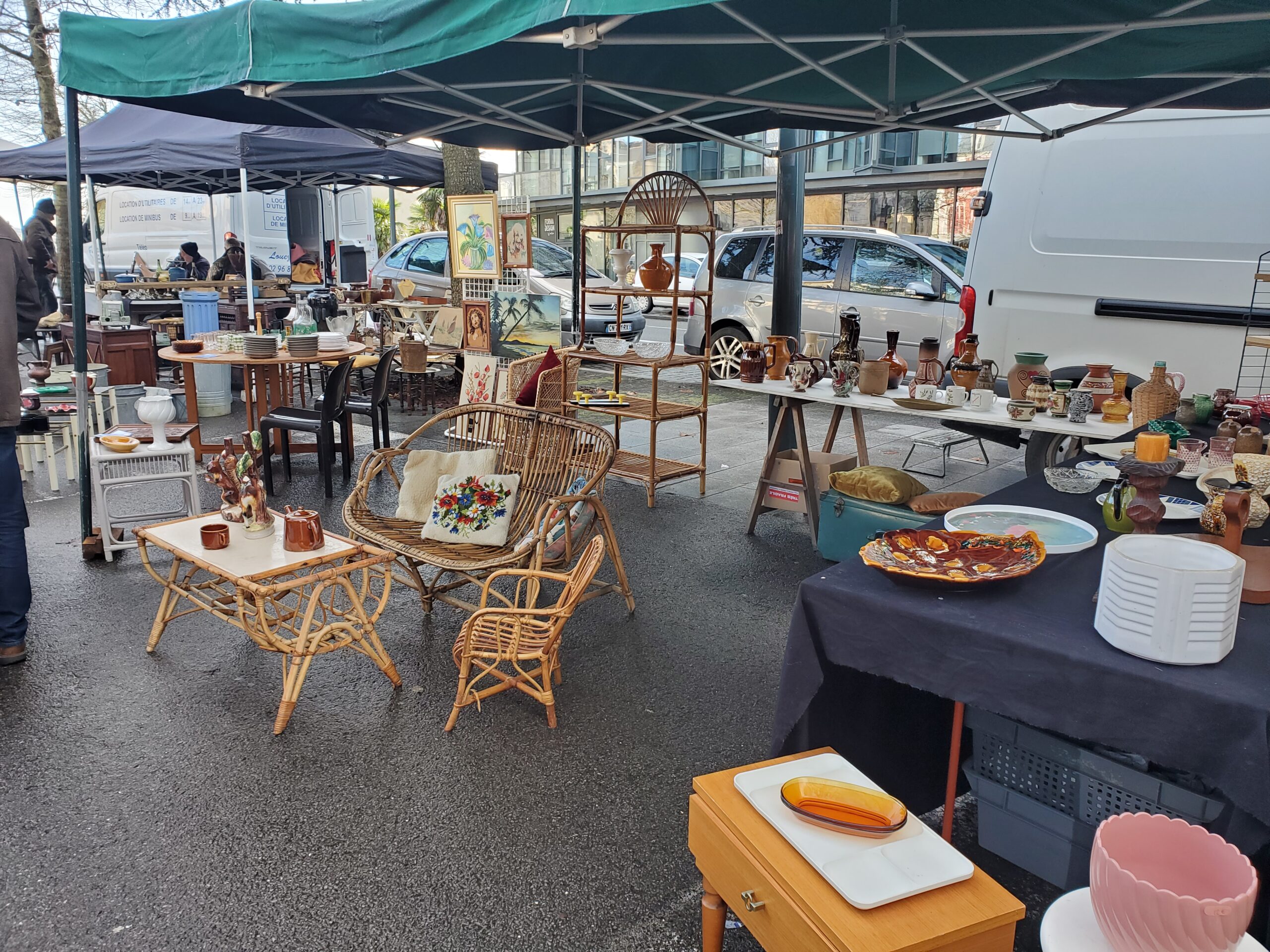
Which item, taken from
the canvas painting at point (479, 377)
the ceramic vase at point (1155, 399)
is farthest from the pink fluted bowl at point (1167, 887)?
the canvas painting at point (479, 377)

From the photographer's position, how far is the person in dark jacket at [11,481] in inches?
135

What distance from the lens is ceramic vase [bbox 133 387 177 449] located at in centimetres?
477

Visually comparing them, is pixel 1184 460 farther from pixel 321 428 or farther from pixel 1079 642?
pixel 321 428

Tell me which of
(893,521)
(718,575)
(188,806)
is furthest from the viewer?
(718,575)

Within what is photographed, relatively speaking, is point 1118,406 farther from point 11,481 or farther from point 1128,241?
point 11,481

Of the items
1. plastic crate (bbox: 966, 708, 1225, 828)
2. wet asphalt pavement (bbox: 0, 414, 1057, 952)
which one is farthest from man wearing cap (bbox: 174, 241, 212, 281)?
plastic crate (bbox: 966, 708, 1225, 828)

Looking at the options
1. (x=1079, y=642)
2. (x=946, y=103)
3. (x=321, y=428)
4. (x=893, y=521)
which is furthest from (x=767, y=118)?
(x=1079, y=642)

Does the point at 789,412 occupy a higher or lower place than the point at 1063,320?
lower

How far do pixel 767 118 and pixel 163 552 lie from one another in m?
4.27

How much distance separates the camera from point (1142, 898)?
1.13 meters

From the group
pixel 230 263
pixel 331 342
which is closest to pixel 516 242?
pixel 331 342

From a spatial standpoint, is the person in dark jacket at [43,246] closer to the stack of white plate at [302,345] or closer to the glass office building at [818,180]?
the stack of white plate at [302,345]

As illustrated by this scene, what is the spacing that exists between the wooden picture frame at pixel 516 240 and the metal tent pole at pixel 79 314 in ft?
10.9

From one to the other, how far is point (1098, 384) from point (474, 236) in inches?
197
